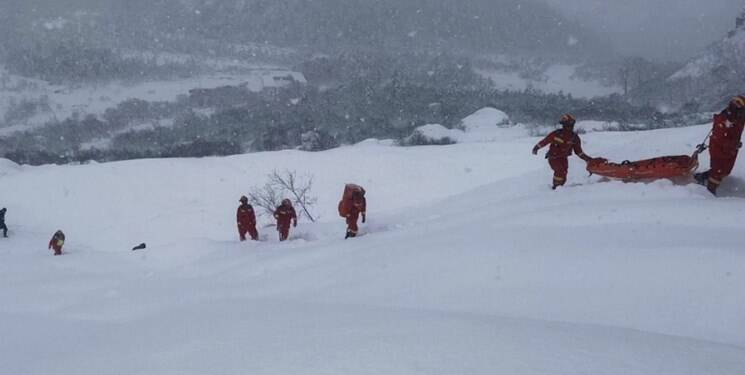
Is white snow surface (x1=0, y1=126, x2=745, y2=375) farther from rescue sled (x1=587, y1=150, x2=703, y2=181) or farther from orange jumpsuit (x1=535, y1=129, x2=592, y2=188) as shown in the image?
orange jumpsuit (x1=535, y1=129, x2=592, y2=188)

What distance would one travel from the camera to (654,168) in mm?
7660

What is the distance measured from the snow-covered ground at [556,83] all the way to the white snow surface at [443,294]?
12970 cm

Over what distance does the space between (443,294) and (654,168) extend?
4761mm

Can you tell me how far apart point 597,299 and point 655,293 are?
437mm

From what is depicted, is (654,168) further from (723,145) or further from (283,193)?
(283,193)

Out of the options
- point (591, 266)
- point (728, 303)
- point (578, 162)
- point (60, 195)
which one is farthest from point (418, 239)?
point (60, 195)

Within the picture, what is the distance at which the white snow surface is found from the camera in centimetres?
261

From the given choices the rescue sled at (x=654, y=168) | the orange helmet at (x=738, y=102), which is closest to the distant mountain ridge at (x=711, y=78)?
the rescue sled at (x=654, y=168)

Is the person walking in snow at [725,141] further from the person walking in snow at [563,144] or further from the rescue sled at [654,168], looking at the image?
the person walking in snow at [563,144]

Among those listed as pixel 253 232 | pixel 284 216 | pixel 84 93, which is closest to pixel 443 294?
pixel 284 216

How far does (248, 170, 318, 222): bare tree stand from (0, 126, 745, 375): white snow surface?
10.8 metres

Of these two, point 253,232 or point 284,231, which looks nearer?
point 284,231

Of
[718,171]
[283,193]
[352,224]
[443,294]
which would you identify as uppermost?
[283,193]

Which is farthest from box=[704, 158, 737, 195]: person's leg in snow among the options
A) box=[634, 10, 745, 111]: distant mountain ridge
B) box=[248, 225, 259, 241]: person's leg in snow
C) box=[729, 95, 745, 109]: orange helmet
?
box=[634, 10, 745, 111]: distant mountain ridge
